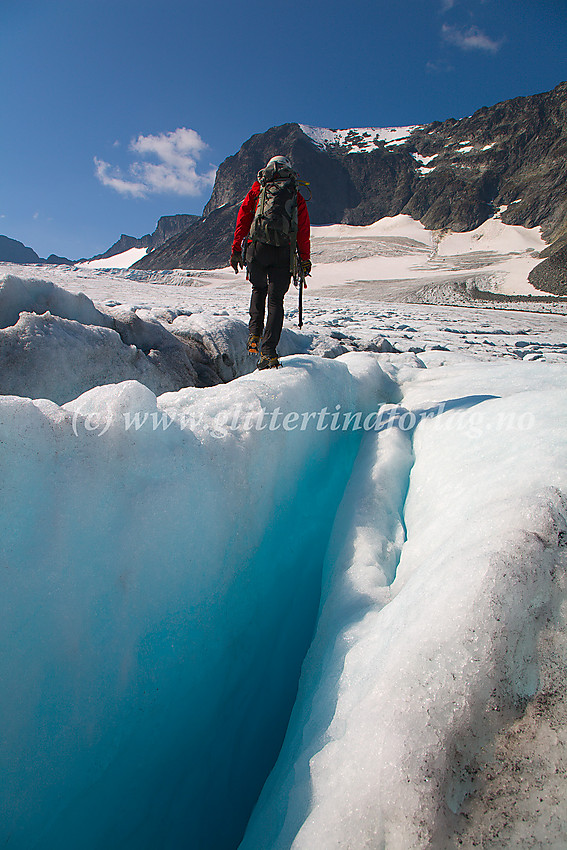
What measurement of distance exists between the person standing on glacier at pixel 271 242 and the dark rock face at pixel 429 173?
4030 cm

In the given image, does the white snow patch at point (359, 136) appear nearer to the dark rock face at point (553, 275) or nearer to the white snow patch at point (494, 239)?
the white snow patch at point (494, 239)

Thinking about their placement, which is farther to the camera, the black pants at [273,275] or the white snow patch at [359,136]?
the white snow patch at [359,136]

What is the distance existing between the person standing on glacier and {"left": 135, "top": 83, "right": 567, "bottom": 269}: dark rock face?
40300 mm

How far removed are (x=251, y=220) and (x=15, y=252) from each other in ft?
372

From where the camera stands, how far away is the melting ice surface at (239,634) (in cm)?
Result: 81

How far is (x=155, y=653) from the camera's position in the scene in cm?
117

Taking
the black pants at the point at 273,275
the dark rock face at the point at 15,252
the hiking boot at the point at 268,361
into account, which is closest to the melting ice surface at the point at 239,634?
the hiking boot at the point at 268,361

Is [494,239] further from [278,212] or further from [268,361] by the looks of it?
[268,361]

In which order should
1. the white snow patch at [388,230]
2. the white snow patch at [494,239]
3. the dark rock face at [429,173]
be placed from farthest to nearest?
the white snow patch at [388,230] < the dark rock face at [429,173] < the white snow patch at [494,239]

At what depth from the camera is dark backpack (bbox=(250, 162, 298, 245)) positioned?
285 centimetres

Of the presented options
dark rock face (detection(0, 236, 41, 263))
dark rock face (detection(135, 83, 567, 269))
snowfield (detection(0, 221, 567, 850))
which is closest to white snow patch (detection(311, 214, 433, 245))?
dark rock face (detection(135, 83, 567, 269))

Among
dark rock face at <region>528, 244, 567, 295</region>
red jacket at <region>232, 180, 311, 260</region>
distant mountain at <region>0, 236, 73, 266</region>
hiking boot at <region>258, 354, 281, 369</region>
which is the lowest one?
hiking boot at <region>258, 354, 281, 369</region>

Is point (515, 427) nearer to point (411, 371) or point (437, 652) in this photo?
point (437, 652)

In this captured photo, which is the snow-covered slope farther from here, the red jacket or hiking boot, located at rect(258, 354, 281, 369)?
hiking boot, located at rect(258, 354, 281, 369)
